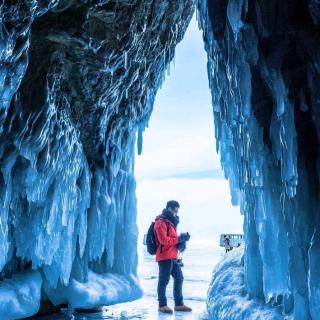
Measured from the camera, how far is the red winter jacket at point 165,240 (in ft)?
22.5

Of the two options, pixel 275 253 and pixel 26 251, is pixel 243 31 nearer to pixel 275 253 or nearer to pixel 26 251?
pixel 275 253

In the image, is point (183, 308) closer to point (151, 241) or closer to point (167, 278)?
point (167, 278)

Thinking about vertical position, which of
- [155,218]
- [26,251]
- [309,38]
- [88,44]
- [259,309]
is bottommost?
[259,309]

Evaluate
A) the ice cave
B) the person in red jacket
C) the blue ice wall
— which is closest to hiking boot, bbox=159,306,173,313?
the person in red jacket

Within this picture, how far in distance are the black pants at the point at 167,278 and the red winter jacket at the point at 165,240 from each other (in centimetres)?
10

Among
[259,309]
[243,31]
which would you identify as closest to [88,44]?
[243,31]

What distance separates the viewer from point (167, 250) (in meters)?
6.88

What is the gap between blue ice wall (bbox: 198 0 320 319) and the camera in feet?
12.2

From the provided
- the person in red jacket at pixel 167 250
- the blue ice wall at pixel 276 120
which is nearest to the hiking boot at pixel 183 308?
the person in red jacket at pixel 167 250

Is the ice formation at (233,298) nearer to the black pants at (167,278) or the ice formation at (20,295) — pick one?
the black pants at (167,278)

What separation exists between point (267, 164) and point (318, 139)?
2.31 feet

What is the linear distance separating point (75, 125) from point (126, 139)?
1.45 metres

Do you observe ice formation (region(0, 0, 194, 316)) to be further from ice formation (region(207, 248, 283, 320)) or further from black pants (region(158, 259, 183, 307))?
ice formation (region(207, 248, 283, 320))

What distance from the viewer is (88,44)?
5.43 meters
